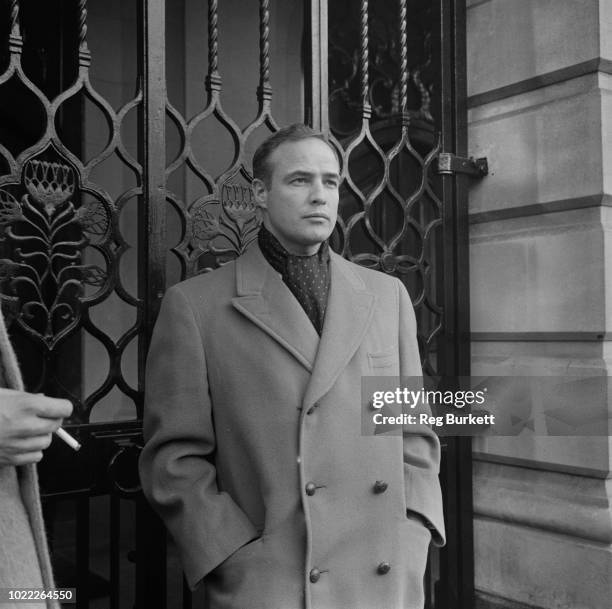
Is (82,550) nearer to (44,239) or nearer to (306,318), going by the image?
(44,239)

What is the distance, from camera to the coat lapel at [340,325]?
245cm

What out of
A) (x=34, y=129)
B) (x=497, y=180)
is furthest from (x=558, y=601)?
(x=34, y=129)

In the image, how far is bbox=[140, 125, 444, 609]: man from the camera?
236 centimetres

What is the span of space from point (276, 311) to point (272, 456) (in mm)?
448

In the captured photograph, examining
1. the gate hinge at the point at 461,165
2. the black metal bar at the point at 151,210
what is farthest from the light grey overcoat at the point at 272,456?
the gate hinge at the point at 461,165

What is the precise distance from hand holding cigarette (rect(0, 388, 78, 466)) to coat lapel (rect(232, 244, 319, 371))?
1081mm

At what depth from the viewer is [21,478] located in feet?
4.87

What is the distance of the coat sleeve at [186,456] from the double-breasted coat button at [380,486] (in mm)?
404

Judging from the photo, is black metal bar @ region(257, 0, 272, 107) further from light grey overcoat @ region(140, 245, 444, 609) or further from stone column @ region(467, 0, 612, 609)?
stone column @ region(467, 0, 612, 609)

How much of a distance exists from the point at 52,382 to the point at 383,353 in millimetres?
1155

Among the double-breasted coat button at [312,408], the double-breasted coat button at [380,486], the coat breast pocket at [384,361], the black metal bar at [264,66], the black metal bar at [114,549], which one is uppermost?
the black metal bar at [264,66]

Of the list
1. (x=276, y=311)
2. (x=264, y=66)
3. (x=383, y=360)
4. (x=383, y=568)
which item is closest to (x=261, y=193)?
(x=276, y=311)

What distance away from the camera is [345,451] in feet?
8.13

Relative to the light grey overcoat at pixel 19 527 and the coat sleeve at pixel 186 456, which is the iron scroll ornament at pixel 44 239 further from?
the light grey overcoat at pixel 19 527
